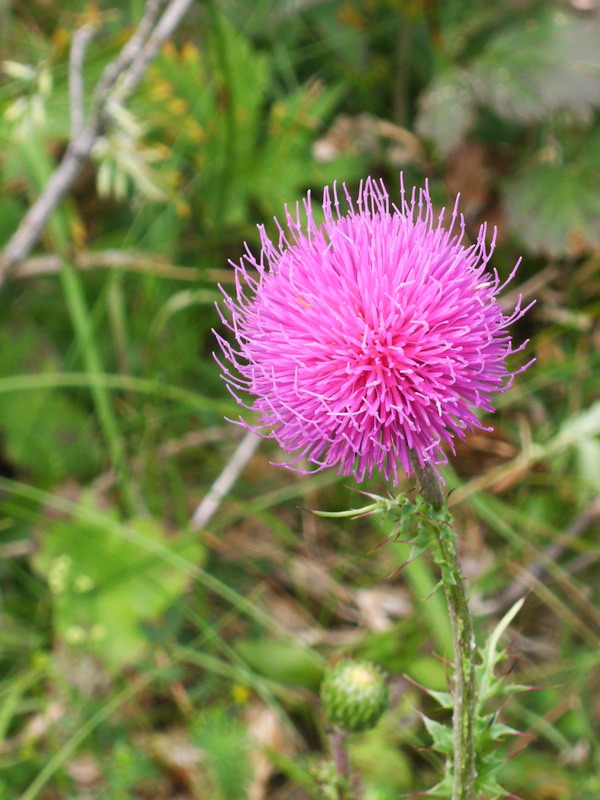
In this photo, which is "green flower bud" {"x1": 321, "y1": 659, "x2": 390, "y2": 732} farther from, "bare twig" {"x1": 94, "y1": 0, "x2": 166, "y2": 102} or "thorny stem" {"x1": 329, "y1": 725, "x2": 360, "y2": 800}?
"bare twig" {"x1": 94, "y1": 0, "x2": 166, "y2": 102}

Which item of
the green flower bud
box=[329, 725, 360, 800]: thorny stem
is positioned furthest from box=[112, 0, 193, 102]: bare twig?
box=[329, 725, 360, 800]: thorny stem

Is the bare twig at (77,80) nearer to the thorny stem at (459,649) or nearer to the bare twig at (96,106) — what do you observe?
the bare twig at (96,106)

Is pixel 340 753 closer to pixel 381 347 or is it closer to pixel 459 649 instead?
pixel 459 649

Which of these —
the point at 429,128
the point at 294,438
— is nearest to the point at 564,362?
the point at 429,128

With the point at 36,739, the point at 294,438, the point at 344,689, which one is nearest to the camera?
the point at 294,438

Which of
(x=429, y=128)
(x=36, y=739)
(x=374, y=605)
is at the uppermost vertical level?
(x=429, y=128)

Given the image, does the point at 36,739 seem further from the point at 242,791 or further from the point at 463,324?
the point at 463,324
